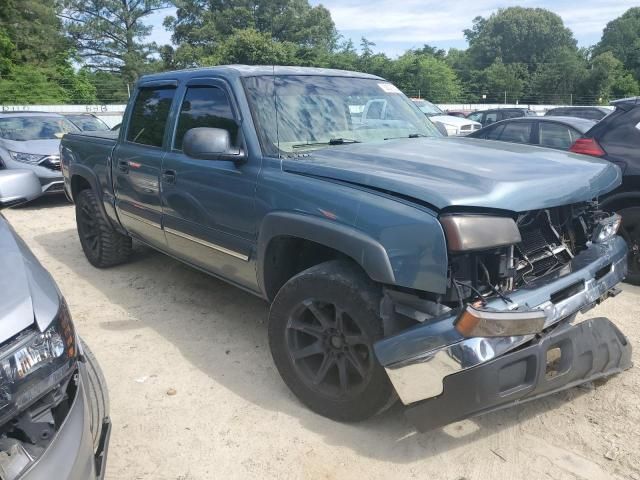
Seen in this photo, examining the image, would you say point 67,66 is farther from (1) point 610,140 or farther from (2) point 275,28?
(1) point 610,140

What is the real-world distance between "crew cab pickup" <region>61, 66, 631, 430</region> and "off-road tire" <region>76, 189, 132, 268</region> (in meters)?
1.42

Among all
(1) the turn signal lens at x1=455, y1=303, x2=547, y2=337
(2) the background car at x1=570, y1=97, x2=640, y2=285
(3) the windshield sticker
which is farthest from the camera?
(2) the background car at x1=570, y1=97, x2=640, y2=285

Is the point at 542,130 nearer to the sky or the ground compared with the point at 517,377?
nearer to the sky

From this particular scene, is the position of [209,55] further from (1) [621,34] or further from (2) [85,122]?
(1) [621,34]

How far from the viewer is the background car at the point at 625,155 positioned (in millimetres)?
4762

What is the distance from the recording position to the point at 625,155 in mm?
4777

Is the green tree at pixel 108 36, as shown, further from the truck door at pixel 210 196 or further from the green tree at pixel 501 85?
the truck door at pixel 210 196

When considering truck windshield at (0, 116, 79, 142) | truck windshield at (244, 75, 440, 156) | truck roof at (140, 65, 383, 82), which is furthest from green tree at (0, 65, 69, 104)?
truck windshield at (244, 75, 440, 156)

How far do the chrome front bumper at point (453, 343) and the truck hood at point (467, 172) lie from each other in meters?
0.39

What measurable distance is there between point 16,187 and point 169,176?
121cm

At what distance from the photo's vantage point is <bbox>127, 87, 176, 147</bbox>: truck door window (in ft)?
13.8

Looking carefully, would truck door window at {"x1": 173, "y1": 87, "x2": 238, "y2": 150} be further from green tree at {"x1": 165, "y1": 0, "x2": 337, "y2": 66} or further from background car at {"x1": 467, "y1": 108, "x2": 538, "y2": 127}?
green tree at {"x1": 165, "y1": 0, "x2": 337, "y2": 66}

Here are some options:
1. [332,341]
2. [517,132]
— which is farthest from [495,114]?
[332,341]

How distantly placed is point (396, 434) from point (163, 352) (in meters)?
1.80
